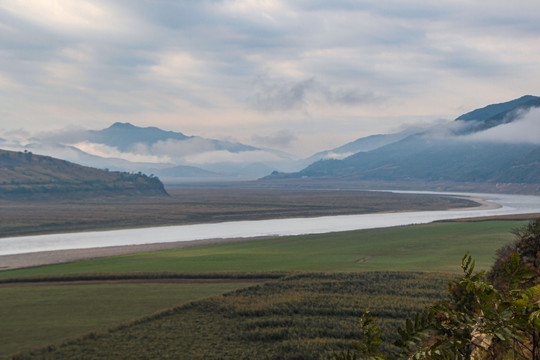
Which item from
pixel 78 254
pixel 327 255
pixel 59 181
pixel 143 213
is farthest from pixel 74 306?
pixel 59 181

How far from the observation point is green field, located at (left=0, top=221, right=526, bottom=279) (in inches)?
1919

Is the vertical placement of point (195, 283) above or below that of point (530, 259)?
below

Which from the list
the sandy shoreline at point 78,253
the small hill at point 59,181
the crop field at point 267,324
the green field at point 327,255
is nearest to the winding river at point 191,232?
the sandy shoreline at point 78,253

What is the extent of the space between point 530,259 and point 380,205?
126226mm

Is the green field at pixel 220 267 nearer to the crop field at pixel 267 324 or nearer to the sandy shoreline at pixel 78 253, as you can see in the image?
the crop field at pixel 267 324

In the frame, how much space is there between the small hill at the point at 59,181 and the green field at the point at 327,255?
112 meters

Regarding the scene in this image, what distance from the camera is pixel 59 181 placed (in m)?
172

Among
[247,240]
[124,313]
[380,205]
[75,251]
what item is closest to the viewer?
[124,313]

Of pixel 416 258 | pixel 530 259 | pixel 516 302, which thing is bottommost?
pixel 416 258

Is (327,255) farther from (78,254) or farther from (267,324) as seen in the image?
(267,324)

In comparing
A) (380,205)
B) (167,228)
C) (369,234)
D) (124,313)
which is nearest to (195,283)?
(124,313)

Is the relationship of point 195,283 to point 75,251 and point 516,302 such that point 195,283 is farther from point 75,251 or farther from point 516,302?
point 516,302

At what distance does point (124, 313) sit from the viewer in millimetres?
32625

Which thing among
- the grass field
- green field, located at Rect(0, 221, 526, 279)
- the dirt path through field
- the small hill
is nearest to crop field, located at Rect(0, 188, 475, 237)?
the small hill
